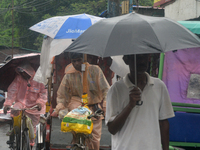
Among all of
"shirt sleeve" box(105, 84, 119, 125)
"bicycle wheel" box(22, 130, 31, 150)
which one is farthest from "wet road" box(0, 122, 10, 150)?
"shirt sleeve" box(105, 84, 119, 125)

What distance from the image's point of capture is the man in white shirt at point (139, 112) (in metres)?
2.37

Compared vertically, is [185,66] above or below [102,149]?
above

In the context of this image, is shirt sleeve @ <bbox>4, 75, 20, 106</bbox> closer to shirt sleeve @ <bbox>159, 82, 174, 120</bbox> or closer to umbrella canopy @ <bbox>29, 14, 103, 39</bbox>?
umbrella canopy @ <bbox>29, 14, 103, 39</bbox>

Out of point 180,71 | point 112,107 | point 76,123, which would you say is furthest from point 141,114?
point 180,71

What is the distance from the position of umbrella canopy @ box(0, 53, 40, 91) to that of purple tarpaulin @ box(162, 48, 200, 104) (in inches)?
110

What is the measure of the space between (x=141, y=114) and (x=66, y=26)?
9.13 feet

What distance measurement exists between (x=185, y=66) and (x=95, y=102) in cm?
159

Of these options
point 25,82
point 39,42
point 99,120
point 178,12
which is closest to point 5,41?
point 39,42

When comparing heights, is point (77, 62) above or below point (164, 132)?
above

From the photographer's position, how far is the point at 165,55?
4.61 meters

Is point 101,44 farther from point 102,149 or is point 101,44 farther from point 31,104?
point 31,104

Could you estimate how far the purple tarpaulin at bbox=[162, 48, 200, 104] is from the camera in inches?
178

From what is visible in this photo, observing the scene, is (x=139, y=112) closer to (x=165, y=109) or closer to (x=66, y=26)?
(x=165, y=109)

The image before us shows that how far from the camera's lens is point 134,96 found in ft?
7.66
